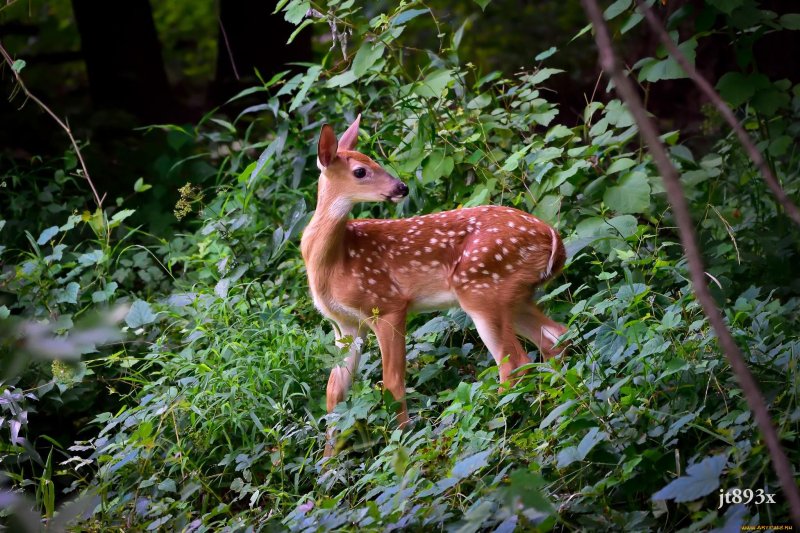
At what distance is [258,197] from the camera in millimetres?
6078

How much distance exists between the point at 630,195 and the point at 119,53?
17.4ft

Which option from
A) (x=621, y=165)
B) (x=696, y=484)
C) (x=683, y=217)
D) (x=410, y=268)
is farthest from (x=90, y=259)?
(x=683, y=217)

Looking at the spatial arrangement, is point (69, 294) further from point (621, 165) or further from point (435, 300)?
point (621, 165)

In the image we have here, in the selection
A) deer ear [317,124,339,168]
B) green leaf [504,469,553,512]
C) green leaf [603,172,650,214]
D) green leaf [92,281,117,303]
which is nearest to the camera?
green leaf [504,469,553,512]

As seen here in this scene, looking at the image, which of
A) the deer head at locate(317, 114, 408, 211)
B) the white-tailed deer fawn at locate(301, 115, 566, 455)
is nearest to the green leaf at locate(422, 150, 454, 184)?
the white-tailed deer fawn at locate(301, 115, 566, 455)

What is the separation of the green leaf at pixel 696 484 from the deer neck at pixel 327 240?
2.15 metres

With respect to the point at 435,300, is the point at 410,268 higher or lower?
higher

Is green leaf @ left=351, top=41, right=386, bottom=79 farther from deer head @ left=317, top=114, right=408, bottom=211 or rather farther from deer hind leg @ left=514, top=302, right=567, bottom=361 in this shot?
deer hind leg @ left=514, top=302, right=567, bottom=361

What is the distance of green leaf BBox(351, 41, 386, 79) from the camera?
17.8 ft

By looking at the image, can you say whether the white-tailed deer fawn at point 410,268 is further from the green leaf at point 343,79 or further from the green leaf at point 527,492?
the green leaf at point 527,492

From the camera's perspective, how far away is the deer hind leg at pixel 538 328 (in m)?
4.43

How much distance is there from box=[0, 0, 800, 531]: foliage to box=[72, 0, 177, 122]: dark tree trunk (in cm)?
150

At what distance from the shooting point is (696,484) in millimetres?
2713

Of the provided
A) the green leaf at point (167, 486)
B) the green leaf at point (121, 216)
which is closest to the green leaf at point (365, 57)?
the green leaf at point (121, 216)
